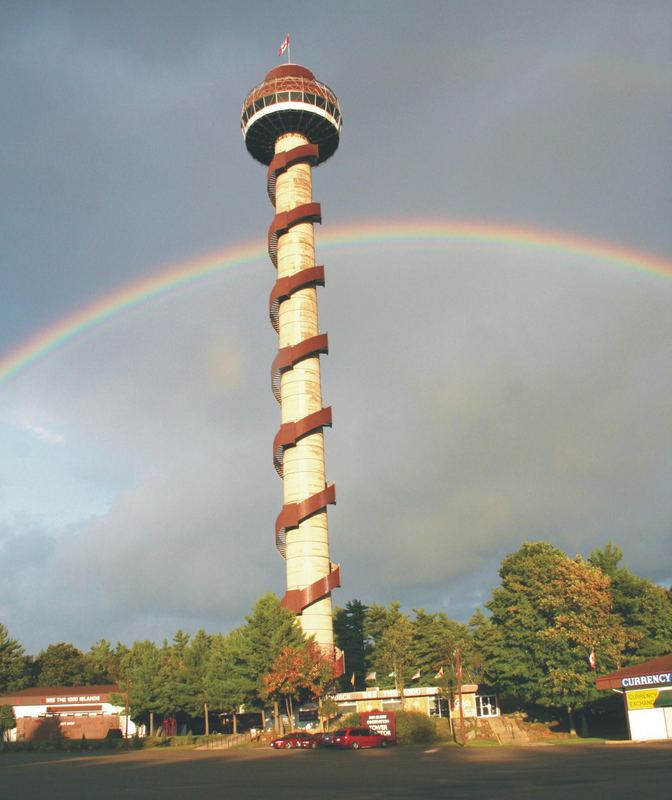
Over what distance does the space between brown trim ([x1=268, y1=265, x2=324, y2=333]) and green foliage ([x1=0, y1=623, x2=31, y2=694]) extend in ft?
258

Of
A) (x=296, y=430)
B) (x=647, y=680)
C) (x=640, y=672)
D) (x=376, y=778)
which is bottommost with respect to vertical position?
(x=376, y=778)

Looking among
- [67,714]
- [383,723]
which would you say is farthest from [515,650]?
[67,714]

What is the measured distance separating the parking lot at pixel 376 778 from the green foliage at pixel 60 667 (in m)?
94.3

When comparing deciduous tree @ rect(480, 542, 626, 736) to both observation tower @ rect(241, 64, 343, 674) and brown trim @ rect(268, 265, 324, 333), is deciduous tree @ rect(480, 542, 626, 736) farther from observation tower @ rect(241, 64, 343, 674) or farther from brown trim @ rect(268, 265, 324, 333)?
brown trim @ rect(268, 265, 324, 333)

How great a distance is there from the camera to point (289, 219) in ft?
297

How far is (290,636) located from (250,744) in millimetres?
9625

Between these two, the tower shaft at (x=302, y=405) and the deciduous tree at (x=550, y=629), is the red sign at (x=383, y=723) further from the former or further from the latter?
the tower shaft at (x=302, y=405)

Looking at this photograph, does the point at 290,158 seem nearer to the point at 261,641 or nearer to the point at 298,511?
the point at 298,511

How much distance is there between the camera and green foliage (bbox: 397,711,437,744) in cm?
6406

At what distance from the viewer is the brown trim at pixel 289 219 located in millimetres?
90500

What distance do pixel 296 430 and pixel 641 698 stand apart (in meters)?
41.4

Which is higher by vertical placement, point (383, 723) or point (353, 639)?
point (353, 639)

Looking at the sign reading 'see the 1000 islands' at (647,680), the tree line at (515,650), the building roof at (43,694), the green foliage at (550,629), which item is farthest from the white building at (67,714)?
the sign reading 'see the 1000 islands' at (647,680)

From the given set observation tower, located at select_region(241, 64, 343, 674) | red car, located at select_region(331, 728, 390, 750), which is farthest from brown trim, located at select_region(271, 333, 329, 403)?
red car, located at select_region(331, 728, 390, 750)
